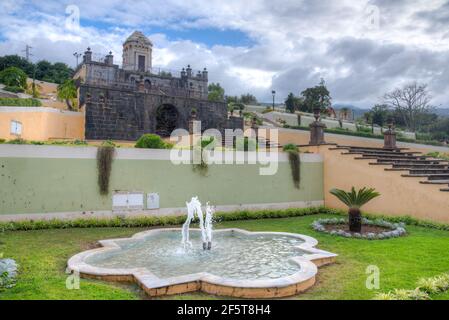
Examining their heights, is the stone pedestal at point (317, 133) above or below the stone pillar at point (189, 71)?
below

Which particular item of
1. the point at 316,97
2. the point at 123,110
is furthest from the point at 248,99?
the point at 123,110

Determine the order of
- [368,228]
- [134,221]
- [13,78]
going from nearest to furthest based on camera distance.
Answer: [368,228] < [134,221] < [13,78]

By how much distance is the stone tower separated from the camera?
36.3 m

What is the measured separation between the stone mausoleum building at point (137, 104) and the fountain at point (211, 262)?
14.1 m

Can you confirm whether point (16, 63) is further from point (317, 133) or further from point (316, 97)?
point (317, 133)

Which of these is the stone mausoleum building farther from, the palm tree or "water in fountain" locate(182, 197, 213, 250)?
the palm tree

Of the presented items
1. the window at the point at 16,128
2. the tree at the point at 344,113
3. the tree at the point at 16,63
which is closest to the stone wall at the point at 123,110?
the window at the point at 16,128

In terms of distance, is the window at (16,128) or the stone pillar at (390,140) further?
the window at (16,128)

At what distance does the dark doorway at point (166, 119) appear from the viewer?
78.2ft

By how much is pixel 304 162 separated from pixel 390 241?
17.6 ft

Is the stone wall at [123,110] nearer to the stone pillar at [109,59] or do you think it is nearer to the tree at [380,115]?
the stone pillar at [109,59]

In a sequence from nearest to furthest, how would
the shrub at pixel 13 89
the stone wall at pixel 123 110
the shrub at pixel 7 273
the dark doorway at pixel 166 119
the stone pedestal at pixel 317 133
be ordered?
the shrub at pixel 7 273 → the stone pedestal at pixel 317 133 → the stone wall at pixel 123 110 → the dark doorway at pixel 166 119 → the shrub at pixel 13 89

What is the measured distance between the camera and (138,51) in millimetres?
36594

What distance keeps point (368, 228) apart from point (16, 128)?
55.7ft
